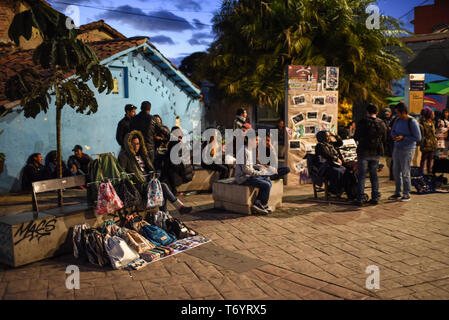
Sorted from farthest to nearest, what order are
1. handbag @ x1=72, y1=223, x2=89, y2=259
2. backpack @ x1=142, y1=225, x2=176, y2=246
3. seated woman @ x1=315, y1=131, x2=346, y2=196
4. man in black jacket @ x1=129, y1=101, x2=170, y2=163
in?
man in black jacket @ x1=129, y1=101, x2=170, y2=163
seated woman @ x1=315, y1=131, x2=346, y2=196
backpack @ x1=142, y1=225, x2=176, y2=246
handbag @ x1=72, y1=223, x2=89, y2=259

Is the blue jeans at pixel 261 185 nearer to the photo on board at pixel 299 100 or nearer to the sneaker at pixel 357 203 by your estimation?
the sneaker at pixel 357 203

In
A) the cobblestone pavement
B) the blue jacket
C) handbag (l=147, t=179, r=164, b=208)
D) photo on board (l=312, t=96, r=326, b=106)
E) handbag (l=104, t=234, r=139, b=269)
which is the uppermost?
photo on board (l=312, t=96, r=326, b=106)

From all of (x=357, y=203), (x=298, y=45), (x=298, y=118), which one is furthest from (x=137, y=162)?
(x=298, y=45)

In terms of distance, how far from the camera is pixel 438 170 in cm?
939

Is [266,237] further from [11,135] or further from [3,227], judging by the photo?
[11,135]

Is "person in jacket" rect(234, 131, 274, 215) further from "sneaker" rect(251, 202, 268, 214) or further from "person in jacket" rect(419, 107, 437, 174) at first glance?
"person in jacket" rect(419, 107, 437, 174)

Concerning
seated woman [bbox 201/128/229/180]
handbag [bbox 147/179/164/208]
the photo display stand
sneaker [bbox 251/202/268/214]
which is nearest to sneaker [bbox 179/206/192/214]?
handbag [bbox 147/179/164/208]

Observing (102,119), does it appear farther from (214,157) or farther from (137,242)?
(137,242)

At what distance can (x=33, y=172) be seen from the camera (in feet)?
34.1

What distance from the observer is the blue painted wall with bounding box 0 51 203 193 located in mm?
10359

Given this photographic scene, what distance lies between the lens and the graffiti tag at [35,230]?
4859 mm

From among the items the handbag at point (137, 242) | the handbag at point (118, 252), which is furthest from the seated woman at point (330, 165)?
the handbag at point (118, 252)

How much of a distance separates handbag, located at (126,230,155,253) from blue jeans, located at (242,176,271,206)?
8.11 feet

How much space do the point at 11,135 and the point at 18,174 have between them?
3.35 ft
